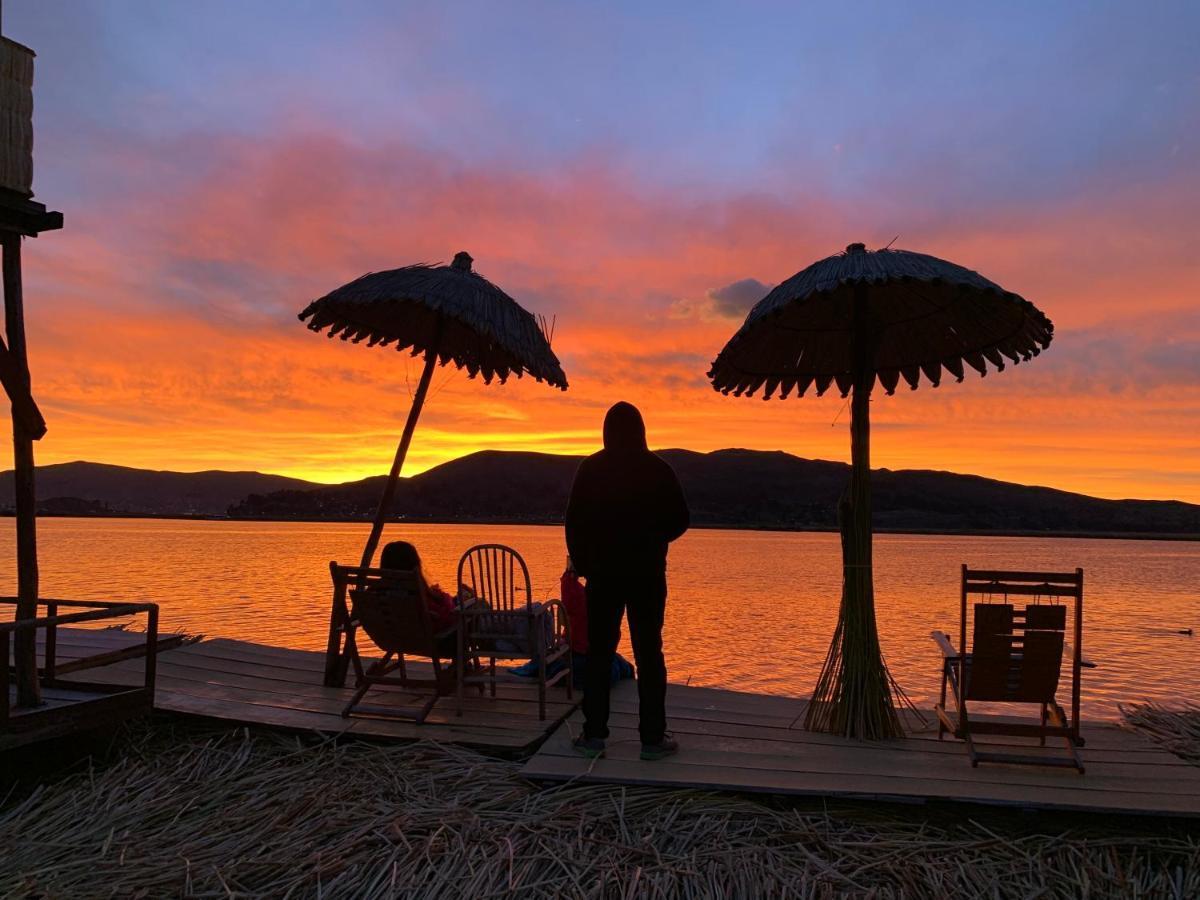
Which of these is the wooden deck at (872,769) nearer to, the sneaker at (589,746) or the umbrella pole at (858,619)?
the sneaker at (589,746)

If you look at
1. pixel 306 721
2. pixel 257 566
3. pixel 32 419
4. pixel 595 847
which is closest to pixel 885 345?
pixel 595 847

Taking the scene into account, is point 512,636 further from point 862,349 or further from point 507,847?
point 862,349

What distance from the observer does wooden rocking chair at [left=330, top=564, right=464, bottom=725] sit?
5.69m

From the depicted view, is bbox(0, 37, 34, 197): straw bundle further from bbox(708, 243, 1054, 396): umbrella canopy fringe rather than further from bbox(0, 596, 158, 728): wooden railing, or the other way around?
bbox(708, 243, 1054, 396): umbrella canopy fringe

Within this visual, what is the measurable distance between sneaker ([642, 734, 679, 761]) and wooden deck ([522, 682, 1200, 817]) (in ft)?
0.21

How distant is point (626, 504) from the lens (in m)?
4.73

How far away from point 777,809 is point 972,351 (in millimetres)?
3668

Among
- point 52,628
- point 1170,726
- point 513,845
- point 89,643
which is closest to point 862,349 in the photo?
point 1170,726

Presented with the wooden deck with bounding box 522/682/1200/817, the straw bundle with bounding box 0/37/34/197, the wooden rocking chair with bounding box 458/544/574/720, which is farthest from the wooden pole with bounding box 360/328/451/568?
the straw bundle with bounding box 0/37/34/197

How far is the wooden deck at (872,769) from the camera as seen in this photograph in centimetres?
415

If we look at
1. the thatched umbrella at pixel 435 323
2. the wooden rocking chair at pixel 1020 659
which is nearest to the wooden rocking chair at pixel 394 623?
the thatched umbrella at pixel 435 323

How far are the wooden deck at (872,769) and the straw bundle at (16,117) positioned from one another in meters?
4.46

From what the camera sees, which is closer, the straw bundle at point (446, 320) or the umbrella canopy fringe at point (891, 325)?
the umbrella canopy fringe at point (891, 325)

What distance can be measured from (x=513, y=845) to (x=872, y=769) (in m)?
2.08
